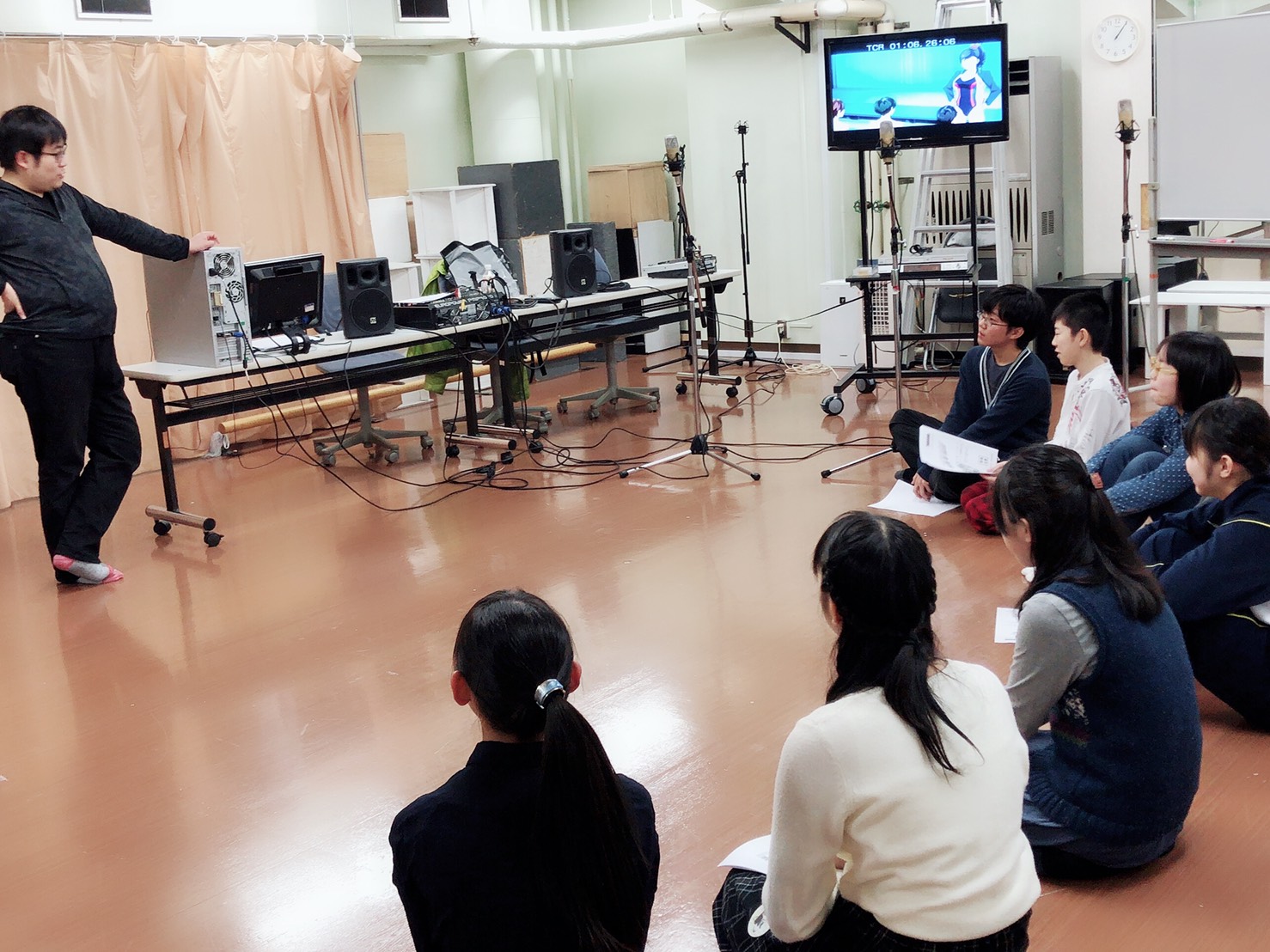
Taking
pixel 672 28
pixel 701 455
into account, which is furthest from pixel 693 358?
pixel 672 28

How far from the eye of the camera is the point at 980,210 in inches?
297

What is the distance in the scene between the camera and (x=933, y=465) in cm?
432

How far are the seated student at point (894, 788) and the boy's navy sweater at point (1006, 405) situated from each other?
2.88 m

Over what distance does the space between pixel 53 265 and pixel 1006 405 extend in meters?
3.25

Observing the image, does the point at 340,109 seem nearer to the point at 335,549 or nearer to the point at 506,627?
the point at 335,549

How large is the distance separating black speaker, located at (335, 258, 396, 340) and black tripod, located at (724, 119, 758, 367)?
2.78 meters

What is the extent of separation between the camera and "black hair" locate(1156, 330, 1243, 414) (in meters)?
3.20

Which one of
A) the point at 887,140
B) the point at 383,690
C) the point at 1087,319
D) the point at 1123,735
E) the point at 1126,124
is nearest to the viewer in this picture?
the point at 1123,735

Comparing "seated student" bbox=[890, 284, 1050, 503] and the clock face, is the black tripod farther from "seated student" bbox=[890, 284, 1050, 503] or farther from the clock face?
"seated student" bbox=[890, 284, 1050, 503]

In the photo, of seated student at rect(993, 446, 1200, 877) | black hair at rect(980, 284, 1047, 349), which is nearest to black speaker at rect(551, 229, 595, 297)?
black hair at rect(980, 284, 1047, 349)

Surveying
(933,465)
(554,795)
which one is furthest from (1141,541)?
(554,795)

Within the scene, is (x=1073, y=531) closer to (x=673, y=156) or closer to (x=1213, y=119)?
(x=673, y=156)

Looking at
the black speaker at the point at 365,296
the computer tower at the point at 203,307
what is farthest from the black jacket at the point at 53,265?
the black speaker at the point at 365,296

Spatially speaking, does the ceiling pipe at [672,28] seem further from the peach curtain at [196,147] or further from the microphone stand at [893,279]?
the microphone stand at [893,279]
